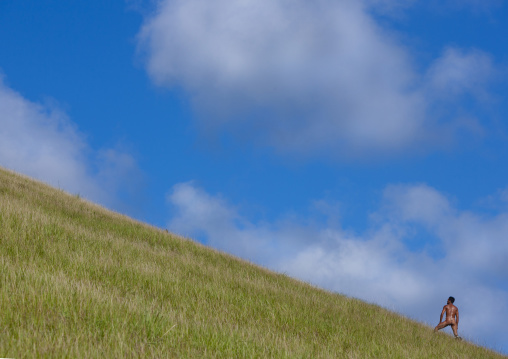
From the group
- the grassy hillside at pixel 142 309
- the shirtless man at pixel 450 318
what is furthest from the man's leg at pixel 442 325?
the grassy hillside at pixel 142 309

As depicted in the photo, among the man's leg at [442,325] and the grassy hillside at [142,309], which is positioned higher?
the man's leg at [442,325]

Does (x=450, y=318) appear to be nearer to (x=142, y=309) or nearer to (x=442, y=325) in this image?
(x=442, y=325)

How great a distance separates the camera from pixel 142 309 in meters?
5.49

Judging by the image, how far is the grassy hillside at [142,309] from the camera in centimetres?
450

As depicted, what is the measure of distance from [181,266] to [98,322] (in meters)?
5.08

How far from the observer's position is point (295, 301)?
9.11 metres

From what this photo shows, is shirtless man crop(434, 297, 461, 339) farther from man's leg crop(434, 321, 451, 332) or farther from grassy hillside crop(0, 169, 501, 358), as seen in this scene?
grassy hillside crop(0, 169, 501, 358)

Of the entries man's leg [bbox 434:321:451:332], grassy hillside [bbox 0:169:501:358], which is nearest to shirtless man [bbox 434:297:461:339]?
man's leg [bbox 434:321:451:332]

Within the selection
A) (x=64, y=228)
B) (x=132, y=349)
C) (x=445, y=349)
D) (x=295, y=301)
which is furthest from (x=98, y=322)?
(x=445, y=349)

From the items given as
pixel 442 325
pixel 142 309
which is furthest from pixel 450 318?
pixel 142 309

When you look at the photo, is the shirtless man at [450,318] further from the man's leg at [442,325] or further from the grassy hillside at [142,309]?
the grassy hillside at [142,309]

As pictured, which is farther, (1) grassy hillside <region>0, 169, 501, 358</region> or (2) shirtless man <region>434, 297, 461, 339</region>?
(2) shirtless man <region>434, 297, 461, 339</region>

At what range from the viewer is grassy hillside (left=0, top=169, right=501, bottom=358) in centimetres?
450

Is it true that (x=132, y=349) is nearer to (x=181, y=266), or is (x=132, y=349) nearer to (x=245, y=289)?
(x=245, y=289)
